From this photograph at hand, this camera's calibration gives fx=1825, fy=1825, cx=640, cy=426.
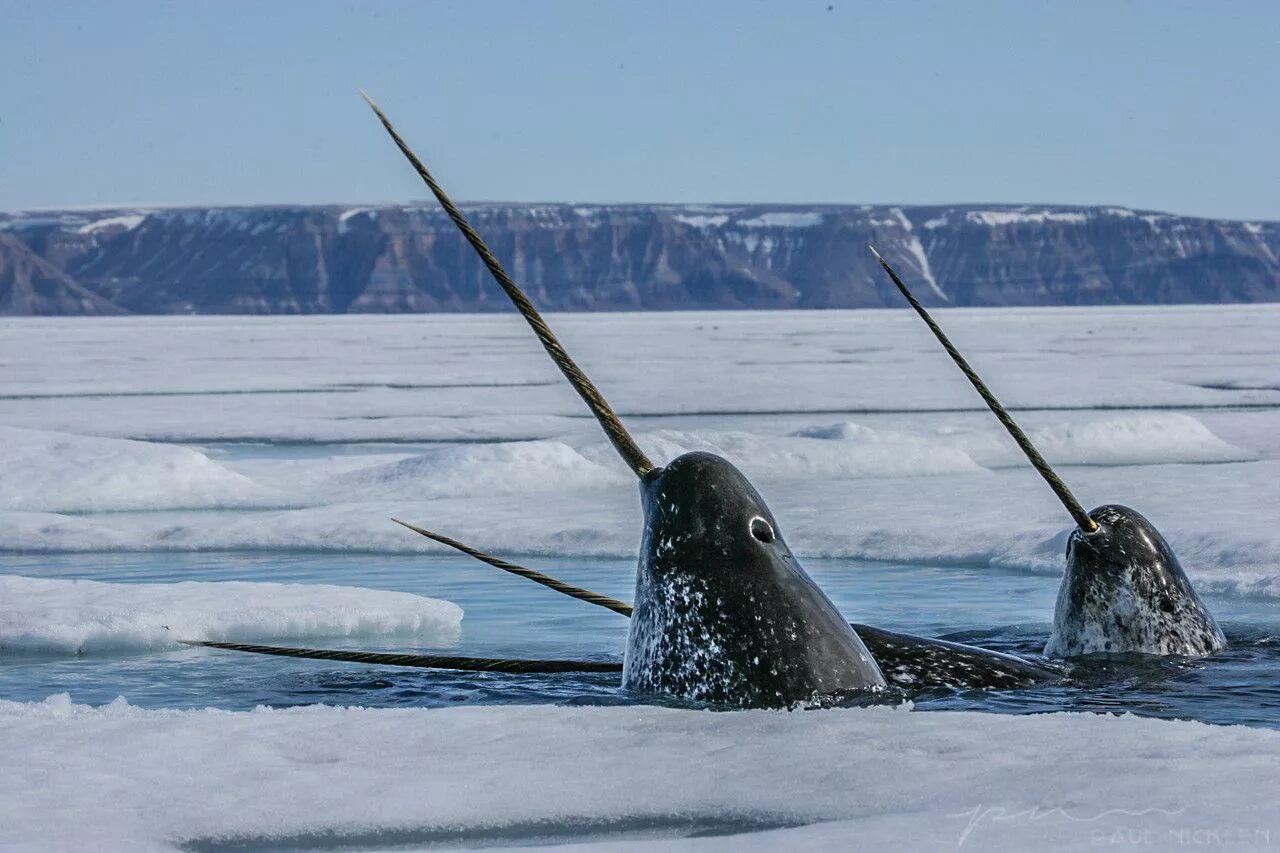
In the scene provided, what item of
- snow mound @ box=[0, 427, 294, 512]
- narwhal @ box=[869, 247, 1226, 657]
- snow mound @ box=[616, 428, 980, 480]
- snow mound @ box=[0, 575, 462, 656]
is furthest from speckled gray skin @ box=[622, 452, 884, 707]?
snow mound @ box=[616, 428, 980, 480]

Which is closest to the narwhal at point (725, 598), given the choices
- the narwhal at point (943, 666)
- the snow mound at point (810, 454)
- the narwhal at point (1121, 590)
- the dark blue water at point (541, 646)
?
the dark blue water at point (541, 646)

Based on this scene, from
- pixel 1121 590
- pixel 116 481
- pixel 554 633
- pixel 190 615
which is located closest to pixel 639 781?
pixel 1121 590

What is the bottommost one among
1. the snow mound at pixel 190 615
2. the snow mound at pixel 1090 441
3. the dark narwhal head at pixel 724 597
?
the snow mound at pixel 190 615

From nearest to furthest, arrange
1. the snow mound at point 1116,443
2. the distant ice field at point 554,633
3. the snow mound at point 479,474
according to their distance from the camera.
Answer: the distant ice field at point 554,633, the snow mound at point 479,474, the snow mound at point 1116,443

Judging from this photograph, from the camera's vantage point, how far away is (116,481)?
12.8 meters

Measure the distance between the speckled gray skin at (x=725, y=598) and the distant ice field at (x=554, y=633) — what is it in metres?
0.14

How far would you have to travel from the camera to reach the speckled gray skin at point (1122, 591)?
5555mm

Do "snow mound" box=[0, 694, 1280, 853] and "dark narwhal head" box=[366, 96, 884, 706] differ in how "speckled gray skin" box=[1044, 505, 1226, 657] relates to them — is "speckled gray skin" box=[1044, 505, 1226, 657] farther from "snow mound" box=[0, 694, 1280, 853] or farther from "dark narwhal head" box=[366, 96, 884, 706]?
"dark narwhal head" box=[366, 96, 884, 706]

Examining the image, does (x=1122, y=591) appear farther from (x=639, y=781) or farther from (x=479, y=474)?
(x=479, y=474)

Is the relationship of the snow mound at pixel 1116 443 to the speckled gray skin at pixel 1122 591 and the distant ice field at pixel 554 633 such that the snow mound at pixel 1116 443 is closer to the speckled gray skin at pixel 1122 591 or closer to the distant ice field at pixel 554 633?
the distant ice field at pixel 554 633

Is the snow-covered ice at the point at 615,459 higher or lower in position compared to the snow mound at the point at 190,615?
higher

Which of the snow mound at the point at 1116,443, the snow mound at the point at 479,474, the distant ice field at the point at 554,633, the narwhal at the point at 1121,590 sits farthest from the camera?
the snow mound at the point at 1116,443

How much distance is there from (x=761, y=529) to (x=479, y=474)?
8513 millimetres

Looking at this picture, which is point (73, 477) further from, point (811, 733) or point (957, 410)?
point (957, 410)
